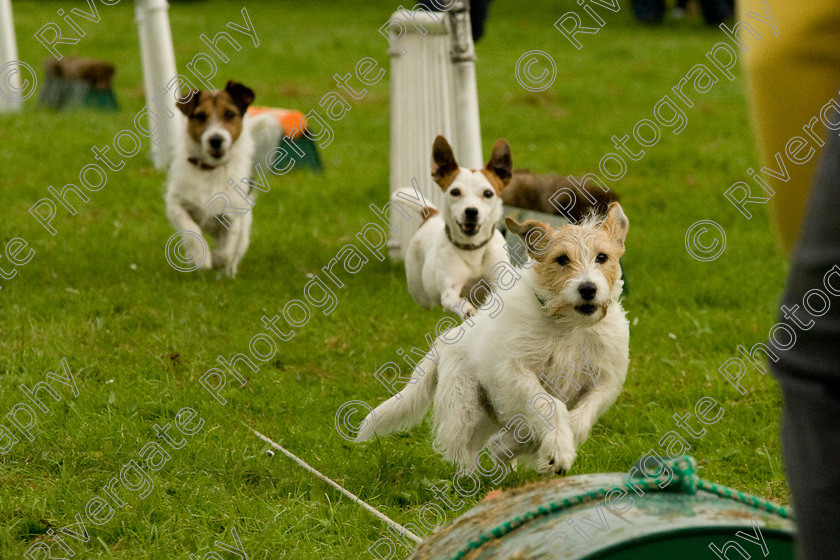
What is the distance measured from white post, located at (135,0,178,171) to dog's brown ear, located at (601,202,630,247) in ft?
20.6

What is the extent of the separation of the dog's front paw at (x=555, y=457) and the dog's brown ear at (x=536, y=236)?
0.60 m

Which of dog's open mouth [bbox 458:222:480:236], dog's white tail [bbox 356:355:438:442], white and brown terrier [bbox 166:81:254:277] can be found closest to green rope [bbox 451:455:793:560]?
dog's white tail [bbox 356:355:438:442]

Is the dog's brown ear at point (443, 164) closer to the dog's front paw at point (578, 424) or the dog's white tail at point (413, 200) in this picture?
the dog's white tail at point (413, 200)

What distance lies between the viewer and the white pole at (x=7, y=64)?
12.1 meters

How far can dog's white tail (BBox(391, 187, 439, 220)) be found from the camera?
5870 mm

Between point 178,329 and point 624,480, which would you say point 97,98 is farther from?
point 624,480

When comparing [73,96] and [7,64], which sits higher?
[73,96]

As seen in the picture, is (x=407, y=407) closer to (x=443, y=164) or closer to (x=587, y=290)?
(x=587, y=290)

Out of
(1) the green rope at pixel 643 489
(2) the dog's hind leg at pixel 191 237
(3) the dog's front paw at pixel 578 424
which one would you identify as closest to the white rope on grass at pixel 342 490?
(3) the dog's front paw at pixel 578 424

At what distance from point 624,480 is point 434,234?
321 cm

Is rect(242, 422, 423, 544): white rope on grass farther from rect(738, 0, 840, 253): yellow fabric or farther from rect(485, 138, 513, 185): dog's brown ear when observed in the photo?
rect(738, 0, 840, 253): yellow fabric

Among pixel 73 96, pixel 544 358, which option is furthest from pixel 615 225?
pixel 73 96

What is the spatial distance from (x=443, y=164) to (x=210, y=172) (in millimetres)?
2310

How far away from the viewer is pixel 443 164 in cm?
493
